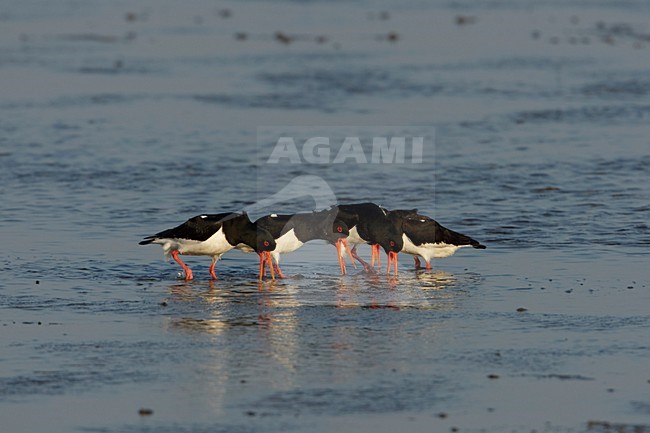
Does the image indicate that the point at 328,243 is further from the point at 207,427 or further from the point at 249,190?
the point at 207,427

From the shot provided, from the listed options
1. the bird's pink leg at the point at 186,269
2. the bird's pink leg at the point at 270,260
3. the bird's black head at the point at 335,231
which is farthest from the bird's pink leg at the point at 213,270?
the bird's black head at the point at 335,231

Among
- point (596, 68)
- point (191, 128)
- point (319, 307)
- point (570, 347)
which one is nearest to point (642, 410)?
point (570, 347)

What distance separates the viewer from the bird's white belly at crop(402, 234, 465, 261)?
13289 millimetres

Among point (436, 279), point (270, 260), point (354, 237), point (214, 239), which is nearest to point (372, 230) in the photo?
point (354, 237)

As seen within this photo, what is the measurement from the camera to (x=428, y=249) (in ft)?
43.6

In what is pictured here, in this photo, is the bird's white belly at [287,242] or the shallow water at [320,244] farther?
the bird's white belly at [287,242]

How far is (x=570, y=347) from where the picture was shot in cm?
1003

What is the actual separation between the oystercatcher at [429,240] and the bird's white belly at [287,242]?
103 centimetres

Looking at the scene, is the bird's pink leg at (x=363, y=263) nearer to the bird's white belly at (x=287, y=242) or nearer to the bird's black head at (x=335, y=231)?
the bird's black head at (x=335, y=231)

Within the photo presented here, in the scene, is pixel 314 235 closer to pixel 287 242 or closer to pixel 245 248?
pixel 287 242

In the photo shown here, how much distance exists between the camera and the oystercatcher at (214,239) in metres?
13.0

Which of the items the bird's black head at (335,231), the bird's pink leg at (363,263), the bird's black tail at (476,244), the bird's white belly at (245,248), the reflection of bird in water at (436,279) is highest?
the bird's black head at (335,231)

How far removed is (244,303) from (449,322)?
72.2 inches

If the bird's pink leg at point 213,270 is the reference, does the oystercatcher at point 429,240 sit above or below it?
above
